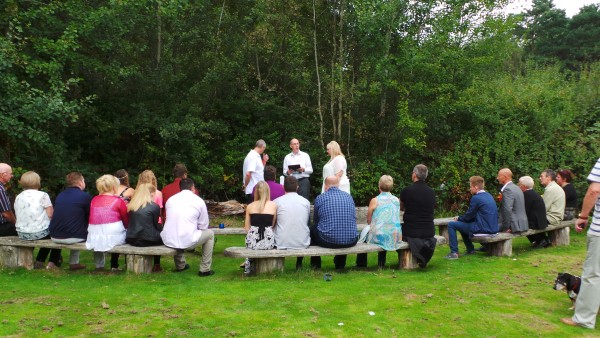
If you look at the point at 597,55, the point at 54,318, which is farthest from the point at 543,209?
the point at 597,55

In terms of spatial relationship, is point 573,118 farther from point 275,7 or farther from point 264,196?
point 264,196

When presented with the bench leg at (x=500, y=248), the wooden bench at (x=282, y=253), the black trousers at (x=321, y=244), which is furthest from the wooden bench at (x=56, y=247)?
the bench leg at (x=500, y=248)

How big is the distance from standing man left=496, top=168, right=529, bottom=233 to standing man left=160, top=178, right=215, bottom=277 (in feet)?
16.1

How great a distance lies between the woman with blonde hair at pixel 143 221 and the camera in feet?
24.7

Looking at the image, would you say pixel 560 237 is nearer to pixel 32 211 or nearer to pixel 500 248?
pixel 500 248

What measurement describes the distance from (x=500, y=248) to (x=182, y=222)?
5.23m

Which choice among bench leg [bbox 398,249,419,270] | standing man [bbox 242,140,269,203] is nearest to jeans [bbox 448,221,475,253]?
bench leg [bbox 398,249,419,270]

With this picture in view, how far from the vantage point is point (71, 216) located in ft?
25.2

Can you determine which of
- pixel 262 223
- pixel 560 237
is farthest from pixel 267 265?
pixel 560 237

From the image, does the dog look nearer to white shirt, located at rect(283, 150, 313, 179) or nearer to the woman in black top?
the woman in black top

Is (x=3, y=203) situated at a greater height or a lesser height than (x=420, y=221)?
greater

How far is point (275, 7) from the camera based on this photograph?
1485cm

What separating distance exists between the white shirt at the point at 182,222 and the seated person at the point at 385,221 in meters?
2.47

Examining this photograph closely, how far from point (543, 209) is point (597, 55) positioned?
1196 inches
